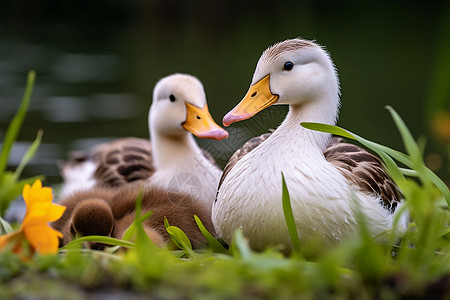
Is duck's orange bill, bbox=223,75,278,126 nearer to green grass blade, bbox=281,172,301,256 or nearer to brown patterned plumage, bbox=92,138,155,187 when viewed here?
green grass blade, bbox=281,172,301,256

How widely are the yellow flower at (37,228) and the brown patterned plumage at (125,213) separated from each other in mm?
641

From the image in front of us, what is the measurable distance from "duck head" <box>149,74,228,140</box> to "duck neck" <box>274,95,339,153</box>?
2.73 ft

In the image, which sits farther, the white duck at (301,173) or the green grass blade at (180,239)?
the green grass blade at (180,239)

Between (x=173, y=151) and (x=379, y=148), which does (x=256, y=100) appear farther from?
(x=173, y=151)

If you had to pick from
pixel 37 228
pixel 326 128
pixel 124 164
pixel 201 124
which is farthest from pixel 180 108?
pixel 37 228

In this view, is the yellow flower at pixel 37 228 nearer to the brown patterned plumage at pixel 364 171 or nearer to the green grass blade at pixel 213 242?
the green grass blade at pixel 213 242

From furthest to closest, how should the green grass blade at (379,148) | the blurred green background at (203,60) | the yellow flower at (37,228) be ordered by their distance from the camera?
the blurred green background at (203,60) < the green grass blade at (379,148) < the yellow flower at (37,228)

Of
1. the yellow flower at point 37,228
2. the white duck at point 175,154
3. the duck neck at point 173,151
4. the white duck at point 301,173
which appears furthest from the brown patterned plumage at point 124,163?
the yellow flower at point 37,228

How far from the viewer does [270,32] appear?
22469 mm

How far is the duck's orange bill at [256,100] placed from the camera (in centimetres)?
341

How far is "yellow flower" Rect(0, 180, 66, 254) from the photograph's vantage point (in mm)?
2633

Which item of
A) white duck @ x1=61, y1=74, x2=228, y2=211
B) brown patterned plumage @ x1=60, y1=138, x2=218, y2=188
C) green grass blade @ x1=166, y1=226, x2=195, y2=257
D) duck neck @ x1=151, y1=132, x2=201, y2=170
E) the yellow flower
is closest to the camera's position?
the yellow flower

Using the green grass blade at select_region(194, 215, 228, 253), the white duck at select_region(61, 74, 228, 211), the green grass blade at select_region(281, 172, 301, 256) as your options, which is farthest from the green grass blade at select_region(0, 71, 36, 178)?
the green grass blade at select_region(281, 172, 301, 256)

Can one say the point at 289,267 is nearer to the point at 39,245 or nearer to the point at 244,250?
the point at 244,250
